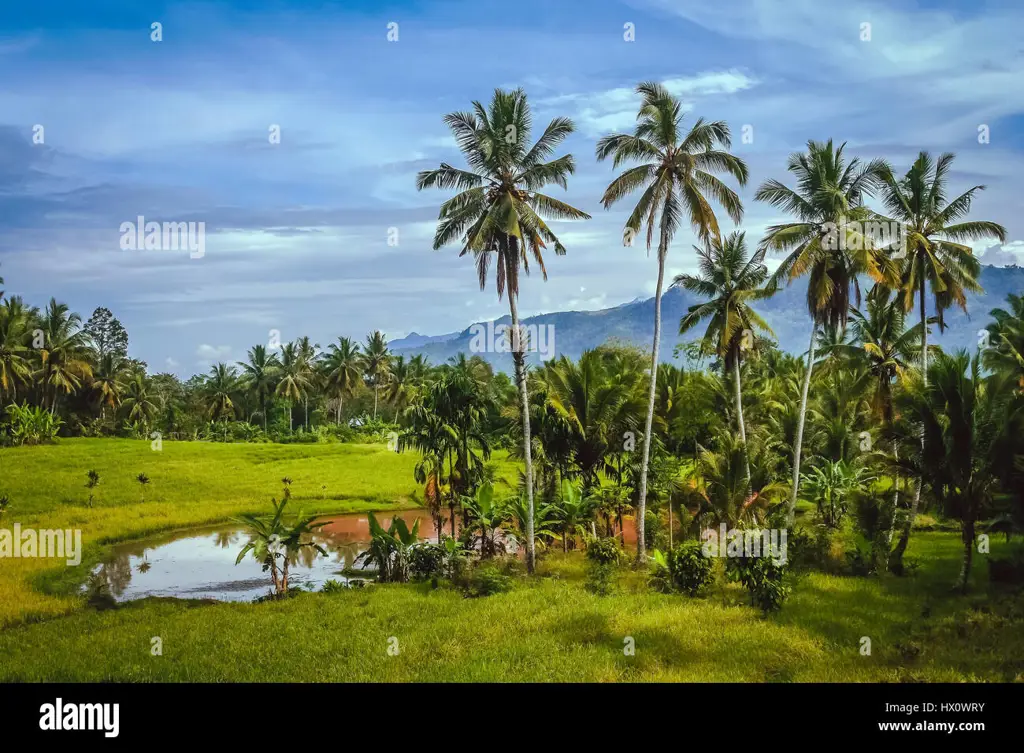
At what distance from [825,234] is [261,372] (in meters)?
58.1

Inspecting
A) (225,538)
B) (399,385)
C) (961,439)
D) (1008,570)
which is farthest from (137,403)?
(1008,570)

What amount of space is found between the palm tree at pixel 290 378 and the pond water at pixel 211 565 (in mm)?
39212

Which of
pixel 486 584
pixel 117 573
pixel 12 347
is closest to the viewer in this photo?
pixel 486 584

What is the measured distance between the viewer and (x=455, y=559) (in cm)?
1986

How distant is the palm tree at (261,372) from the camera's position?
70.4m

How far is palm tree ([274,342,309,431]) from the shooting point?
223 feet

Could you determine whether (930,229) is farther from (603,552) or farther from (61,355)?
(61,355)

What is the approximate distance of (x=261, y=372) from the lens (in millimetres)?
70438

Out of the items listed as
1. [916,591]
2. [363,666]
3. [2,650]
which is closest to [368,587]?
[363,666]

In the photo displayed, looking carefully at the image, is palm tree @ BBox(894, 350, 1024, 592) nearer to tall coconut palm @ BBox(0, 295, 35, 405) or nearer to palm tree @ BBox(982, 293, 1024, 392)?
palm tree @ BBox(982, 293, 1024, 392)

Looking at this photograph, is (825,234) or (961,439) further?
(825,234)

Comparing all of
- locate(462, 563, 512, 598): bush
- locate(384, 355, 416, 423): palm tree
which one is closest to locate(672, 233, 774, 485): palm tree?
locate(462, 563, 512, 598): bush
